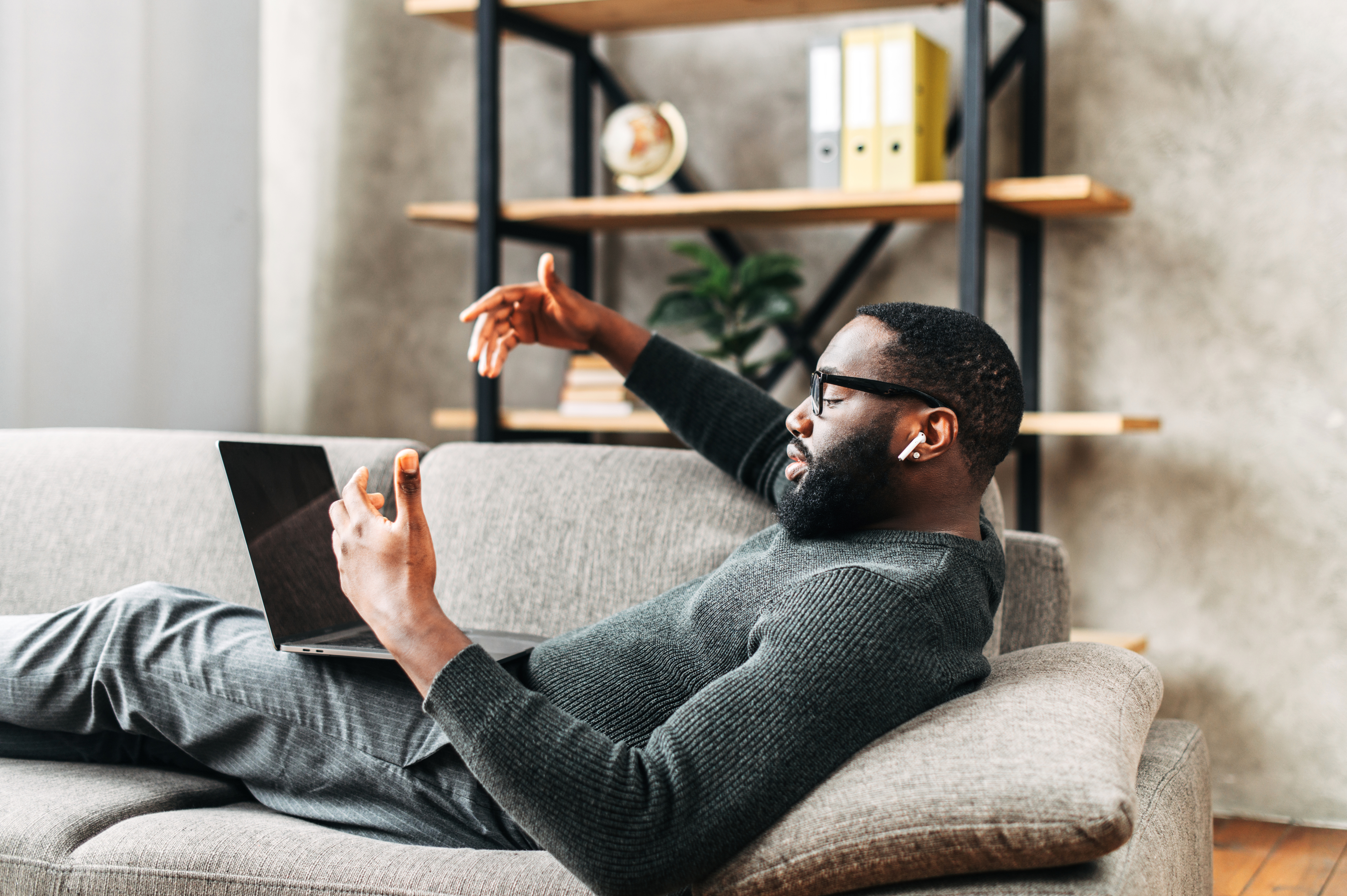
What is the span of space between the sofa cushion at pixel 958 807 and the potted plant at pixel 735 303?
1505 mm

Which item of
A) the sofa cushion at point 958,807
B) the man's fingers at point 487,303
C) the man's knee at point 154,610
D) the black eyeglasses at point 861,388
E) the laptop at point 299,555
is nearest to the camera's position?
the sofa cushion at point 958,807

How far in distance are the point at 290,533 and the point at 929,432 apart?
69cm

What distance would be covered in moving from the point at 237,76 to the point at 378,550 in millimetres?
2118

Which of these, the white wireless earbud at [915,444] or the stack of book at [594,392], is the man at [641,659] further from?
the stack of book at [594,392]

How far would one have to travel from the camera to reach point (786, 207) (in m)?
2.33

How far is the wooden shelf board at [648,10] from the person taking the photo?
2.39 m

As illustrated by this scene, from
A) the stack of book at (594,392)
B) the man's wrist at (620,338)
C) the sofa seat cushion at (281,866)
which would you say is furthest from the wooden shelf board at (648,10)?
the sofa seat cushion at (281,866)

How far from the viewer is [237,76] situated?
9.15 feet

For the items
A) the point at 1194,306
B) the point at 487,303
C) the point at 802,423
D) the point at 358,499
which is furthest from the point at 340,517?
the point at 1194,306

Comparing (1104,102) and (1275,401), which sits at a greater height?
(1104,102)

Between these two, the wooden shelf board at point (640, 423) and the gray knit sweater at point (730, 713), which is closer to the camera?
the gray knit sweater at point (730, 713)

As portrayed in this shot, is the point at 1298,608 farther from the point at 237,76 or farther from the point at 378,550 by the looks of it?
the point at 237,76

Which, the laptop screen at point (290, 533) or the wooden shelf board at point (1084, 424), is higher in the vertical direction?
the wooden shelf board at point (1084, 424)

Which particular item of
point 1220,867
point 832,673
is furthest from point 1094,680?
point 1220,867
